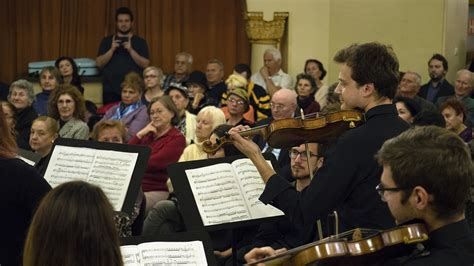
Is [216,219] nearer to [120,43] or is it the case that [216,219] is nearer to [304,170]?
[304,170]

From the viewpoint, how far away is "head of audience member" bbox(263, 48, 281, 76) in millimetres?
9234

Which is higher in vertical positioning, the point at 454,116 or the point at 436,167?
the point at 436,167

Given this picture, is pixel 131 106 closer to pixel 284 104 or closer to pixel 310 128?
pixel 284 104

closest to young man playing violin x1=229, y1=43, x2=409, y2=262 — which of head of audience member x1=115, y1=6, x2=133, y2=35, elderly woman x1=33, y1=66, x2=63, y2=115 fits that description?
elderly woman x1=33, y1=66, x2=63, y2=115

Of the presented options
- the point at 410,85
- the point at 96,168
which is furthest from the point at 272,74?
the point at 96,168

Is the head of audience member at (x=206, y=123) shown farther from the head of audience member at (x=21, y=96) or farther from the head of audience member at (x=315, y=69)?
the head of audience member at (x=315, y=69)

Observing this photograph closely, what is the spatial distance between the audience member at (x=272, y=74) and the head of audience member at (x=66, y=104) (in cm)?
266

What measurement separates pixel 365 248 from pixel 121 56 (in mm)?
7317

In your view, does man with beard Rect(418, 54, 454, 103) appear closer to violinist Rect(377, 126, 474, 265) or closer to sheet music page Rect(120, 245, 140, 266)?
sheet music page Rect(120, 245, 140, 266)

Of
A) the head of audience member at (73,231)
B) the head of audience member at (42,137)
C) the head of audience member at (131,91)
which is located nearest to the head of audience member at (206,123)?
the head of audience member at (42,137)

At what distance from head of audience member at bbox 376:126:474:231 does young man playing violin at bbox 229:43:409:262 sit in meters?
0.55

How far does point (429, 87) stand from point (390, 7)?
1.48m

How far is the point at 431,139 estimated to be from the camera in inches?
90.2

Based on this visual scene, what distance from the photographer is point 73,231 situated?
2021 mm
